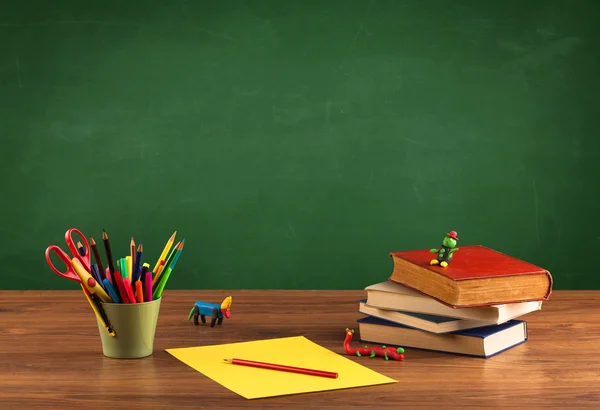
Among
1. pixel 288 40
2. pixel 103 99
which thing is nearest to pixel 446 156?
pixel 288 40

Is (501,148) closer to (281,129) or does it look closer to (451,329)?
(281,129)

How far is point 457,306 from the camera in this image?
1.20 m

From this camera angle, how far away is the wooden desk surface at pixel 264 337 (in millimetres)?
1008

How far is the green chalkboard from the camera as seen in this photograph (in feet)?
11.0

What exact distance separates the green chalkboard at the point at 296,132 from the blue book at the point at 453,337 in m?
2.11

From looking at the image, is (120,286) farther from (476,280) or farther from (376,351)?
(476,280)

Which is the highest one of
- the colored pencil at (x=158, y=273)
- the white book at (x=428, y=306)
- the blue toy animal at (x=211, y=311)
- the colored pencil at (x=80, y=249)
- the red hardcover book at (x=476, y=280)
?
the colored pencil at (x=80, y=249)

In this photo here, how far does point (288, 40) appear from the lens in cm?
334

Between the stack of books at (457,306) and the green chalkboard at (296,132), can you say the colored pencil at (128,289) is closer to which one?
the stack of books at (457,306)

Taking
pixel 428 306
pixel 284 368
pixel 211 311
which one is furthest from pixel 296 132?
pixel 284 368

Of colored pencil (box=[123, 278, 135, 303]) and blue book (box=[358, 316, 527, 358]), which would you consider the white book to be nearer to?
blue book (box=[358, 316, 527, 358])

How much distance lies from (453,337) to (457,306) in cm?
6

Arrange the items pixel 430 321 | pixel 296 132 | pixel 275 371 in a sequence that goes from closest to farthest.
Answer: pixel 275 371 < pixel 430 321 < pixel 296 132

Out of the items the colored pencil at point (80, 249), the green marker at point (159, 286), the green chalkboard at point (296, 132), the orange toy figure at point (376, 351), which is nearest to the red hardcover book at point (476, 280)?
the orange toy figure at point (376, 351)
